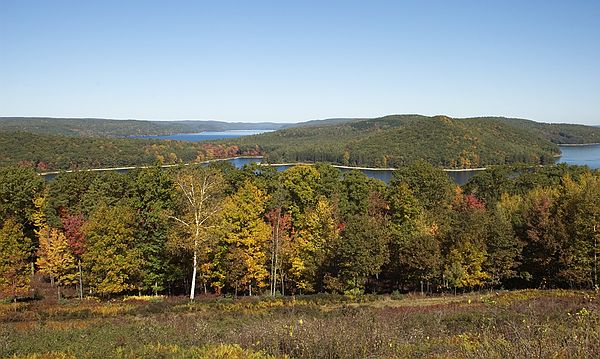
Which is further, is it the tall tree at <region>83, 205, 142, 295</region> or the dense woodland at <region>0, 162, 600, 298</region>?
the tall tree at <region>83, 205, 142, 295</region>

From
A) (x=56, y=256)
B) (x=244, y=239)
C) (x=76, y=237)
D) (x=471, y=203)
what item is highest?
(x=244, y=239)

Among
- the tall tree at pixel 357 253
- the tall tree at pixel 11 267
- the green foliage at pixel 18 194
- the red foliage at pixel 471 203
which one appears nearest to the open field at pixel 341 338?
the tall tree at pixel 357 253

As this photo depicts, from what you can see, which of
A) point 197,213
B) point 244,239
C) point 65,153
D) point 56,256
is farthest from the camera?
point 65,153

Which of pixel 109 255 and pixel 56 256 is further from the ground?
pixel 109 255

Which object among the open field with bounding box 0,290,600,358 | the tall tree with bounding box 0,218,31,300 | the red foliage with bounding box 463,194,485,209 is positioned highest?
the open field with bounding box 0,290,600,358

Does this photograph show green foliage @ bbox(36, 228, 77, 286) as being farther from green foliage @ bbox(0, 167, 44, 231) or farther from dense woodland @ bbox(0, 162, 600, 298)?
green foliage @ bbox(0, 167, 44, 231)

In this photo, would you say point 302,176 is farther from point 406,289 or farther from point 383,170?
point 383,170

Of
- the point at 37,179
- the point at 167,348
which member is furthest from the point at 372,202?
the point at 167,348

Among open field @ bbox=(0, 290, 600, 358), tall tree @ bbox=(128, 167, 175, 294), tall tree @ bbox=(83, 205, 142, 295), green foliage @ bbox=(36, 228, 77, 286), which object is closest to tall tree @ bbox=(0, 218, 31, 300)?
green foliage @ bbox=(36, 228, 77, 286)

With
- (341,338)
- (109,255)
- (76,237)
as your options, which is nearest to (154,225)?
(109,255)

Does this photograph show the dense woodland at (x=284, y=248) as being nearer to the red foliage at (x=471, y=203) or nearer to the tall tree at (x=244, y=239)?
the tall tree at (x=244, y=239)

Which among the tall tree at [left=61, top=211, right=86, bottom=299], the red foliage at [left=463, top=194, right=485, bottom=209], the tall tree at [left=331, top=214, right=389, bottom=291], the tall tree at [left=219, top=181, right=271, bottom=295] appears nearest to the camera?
the tall tree at [left=331, top=214, right=389, bottom=291]

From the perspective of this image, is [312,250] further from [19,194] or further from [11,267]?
[19,194]

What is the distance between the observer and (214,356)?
372 inches
